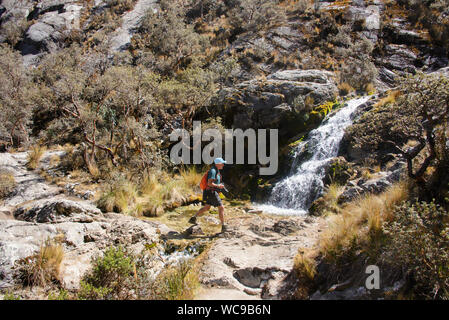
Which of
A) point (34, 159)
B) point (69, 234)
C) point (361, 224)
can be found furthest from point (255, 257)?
point (34, 159)

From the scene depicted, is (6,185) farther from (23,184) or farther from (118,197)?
(118,197)

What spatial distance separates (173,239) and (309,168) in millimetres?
6391

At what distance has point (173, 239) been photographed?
6.28 metres

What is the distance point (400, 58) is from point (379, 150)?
49.2ft

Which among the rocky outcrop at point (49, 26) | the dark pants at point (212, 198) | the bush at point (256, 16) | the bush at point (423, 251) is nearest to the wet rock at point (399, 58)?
the bush at point (256, 16)

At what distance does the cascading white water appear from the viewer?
9594mm

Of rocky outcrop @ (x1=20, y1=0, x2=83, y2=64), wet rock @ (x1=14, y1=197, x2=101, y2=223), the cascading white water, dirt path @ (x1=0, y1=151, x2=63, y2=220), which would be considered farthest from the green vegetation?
rocky outcrop @ (x1=20, y1=0, x2=83, y2=64)

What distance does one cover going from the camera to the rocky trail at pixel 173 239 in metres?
4.16

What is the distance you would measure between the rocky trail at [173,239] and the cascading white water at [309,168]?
2174 millimetres

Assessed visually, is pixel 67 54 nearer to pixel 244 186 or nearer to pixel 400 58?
Answer: pixel 244 186

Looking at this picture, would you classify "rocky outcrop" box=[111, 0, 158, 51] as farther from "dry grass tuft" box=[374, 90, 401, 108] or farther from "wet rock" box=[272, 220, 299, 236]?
"wet rock" box=[272, 220, 299, 236]

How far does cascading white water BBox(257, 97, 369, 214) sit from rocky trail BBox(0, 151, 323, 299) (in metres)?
2.17
